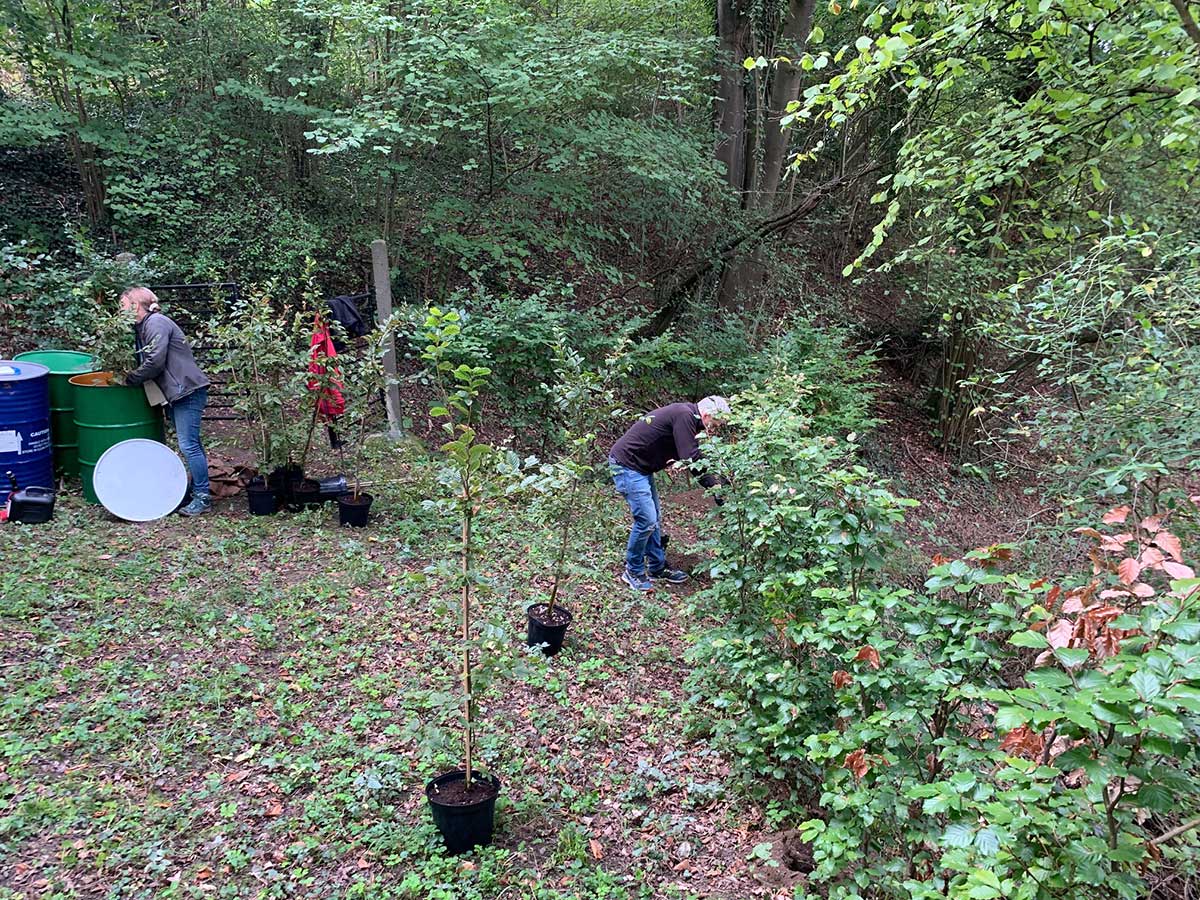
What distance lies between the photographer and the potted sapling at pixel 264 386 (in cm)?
569

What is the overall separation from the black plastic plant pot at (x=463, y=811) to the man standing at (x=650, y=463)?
252cm

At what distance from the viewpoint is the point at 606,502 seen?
296 inches

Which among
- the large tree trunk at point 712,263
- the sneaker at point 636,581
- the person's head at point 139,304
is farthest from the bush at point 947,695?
the large tree trunk at point 712,263

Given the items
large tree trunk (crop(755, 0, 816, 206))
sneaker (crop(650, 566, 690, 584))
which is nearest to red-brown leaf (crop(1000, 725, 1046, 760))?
sneaker (crop(650, 566, 690, 584))

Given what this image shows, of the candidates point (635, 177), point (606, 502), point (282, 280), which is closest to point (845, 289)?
point (635, 177)

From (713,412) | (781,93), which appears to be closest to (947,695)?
(713,412)

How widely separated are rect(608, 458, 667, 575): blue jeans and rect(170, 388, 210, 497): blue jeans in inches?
130

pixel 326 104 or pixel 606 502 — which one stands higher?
pixel 326 104

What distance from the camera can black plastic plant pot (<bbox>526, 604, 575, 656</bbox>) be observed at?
4.52 metres

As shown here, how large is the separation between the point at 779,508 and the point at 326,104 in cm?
925

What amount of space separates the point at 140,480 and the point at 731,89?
34.0 ft

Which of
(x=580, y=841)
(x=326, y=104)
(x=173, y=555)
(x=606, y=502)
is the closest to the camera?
(x=580, y=841)

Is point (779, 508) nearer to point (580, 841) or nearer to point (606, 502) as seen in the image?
point (580, 841)

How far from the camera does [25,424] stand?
17.8 feet
